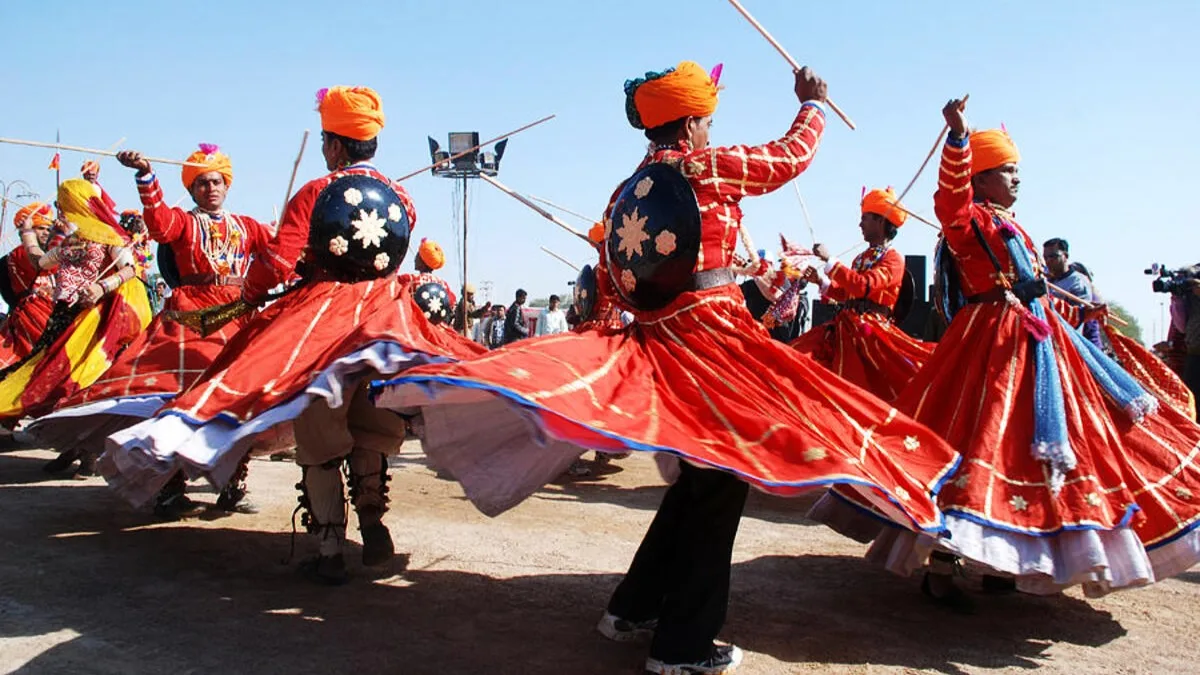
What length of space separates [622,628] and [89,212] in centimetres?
507

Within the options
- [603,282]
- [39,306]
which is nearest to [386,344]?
[603,282]

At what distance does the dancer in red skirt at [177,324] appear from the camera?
4859 millimetres

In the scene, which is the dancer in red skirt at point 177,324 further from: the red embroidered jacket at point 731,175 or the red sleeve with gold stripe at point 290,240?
the red embroidered jacket at point 731,175

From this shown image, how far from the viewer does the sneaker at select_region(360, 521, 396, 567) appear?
4.14m

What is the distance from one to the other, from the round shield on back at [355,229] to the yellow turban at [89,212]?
3.01 meters

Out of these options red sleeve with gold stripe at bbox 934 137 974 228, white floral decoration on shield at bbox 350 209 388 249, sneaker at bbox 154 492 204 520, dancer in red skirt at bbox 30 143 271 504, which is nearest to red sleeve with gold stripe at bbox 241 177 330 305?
white floral decoration on shield at bbox 350 209 388 249

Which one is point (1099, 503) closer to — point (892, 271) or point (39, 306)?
point (892, 271)

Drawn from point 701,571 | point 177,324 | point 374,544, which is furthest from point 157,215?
point 701,571

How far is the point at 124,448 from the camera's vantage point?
336cm

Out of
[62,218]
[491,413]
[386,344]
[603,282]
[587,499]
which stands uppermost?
[62,218]

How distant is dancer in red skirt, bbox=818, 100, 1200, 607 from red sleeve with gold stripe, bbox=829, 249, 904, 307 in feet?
6.79

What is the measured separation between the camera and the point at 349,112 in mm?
4348

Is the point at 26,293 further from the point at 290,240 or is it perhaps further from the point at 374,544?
the point at 374,544

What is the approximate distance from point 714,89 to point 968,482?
1731 millimetres
